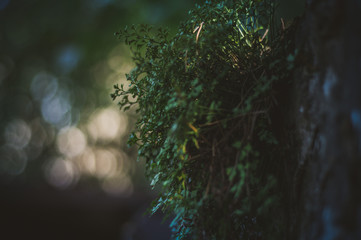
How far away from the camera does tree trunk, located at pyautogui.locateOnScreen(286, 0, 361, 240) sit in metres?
0.71

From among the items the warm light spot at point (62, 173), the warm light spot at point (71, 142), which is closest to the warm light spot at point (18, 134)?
the warm light spot at point (71, 142)

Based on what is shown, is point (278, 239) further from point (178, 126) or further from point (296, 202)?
point (178, 126)

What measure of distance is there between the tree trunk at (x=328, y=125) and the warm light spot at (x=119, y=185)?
15.0 meters

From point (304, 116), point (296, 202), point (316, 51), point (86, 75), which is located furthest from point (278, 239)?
point (86, 75)

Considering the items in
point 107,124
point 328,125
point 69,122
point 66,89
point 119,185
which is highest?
point 66,89

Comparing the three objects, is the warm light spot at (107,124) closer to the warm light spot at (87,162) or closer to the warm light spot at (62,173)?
the warm light spot at (87,162)

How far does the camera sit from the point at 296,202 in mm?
958

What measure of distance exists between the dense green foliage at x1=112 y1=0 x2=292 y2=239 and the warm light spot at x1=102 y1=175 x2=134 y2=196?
14.5 m

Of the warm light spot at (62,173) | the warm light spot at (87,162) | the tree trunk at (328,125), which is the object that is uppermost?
the warm light spot at (62,173)

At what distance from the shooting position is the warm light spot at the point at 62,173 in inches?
507

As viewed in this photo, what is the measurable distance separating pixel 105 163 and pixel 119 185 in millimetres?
2391

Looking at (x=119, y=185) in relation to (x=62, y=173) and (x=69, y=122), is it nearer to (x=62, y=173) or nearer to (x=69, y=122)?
(x=62, y=173)

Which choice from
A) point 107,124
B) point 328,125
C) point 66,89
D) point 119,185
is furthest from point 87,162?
point 328,125

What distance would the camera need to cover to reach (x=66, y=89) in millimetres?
9992
